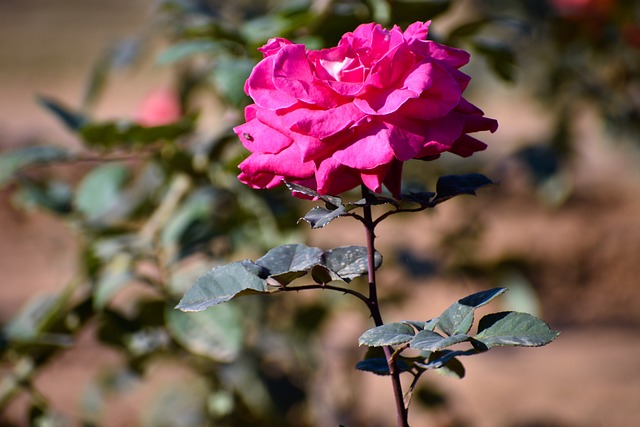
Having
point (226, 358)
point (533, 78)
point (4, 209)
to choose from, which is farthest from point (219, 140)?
point (4, 209)

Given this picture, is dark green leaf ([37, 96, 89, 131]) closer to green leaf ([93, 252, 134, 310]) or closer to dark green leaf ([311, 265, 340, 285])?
green leaf ([93, 252, 134, 310])

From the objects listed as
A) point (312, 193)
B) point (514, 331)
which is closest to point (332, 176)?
point (312, 193)

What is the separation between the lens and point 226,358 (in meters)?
0.73

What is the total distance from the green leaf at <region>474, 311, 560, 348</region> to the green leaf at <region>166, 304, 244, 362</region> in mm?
369

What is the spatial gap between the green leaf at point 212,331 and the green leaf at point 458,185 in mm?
355

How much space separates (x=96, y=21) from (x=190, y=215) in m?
9.46

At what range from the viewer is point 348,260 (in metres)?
0.44

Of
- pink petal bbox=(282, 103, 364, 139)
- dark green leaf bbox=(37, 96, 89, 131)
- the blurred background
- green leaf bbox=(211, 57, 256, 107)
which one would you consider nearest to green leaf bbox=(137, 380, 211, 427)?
the blurred background

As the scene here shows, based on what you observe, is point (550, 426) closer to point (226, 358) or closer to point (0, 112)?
point (226, 358)

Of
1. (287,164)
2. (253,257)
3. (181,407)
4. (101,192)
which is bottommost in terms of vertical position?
(181,407)

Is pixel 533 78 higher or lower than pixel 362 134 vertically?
lower

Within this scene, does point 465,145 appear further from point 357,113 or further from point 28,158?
point 28,158

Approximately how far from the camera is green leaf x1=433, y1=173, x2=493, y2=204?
0.42 metres

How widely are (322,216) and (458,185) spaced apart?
88 mm
